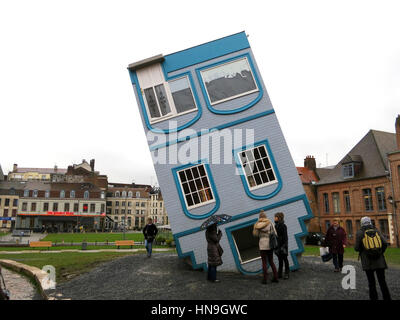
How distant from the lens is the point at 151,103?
11.8 metres

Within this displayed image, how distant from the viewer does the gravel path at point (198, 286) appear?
754cm

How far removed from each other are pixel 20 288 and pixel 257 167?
9.24m

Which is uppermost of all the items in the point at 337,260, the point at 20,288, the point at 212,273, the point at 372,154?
the point at 372,154

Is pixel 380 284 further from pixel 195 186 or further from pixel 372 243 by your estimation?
pixel 195 186

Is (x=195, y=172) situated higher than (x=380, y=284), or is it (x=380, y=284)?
(x=195, y=172)

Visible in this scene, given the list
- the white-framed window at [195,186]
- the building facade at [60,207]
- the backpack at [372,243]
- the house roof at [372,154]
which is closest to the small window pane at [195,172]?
the white-framed window at [195,186]

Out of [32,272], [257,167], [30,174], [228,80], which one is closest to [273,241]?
[257,167]

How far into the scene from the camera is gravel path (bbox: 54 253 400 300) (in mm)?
7539

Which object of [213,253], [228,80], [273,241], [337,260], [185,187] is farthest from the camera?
[228,80]

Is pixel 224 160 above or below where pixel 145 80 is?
below
